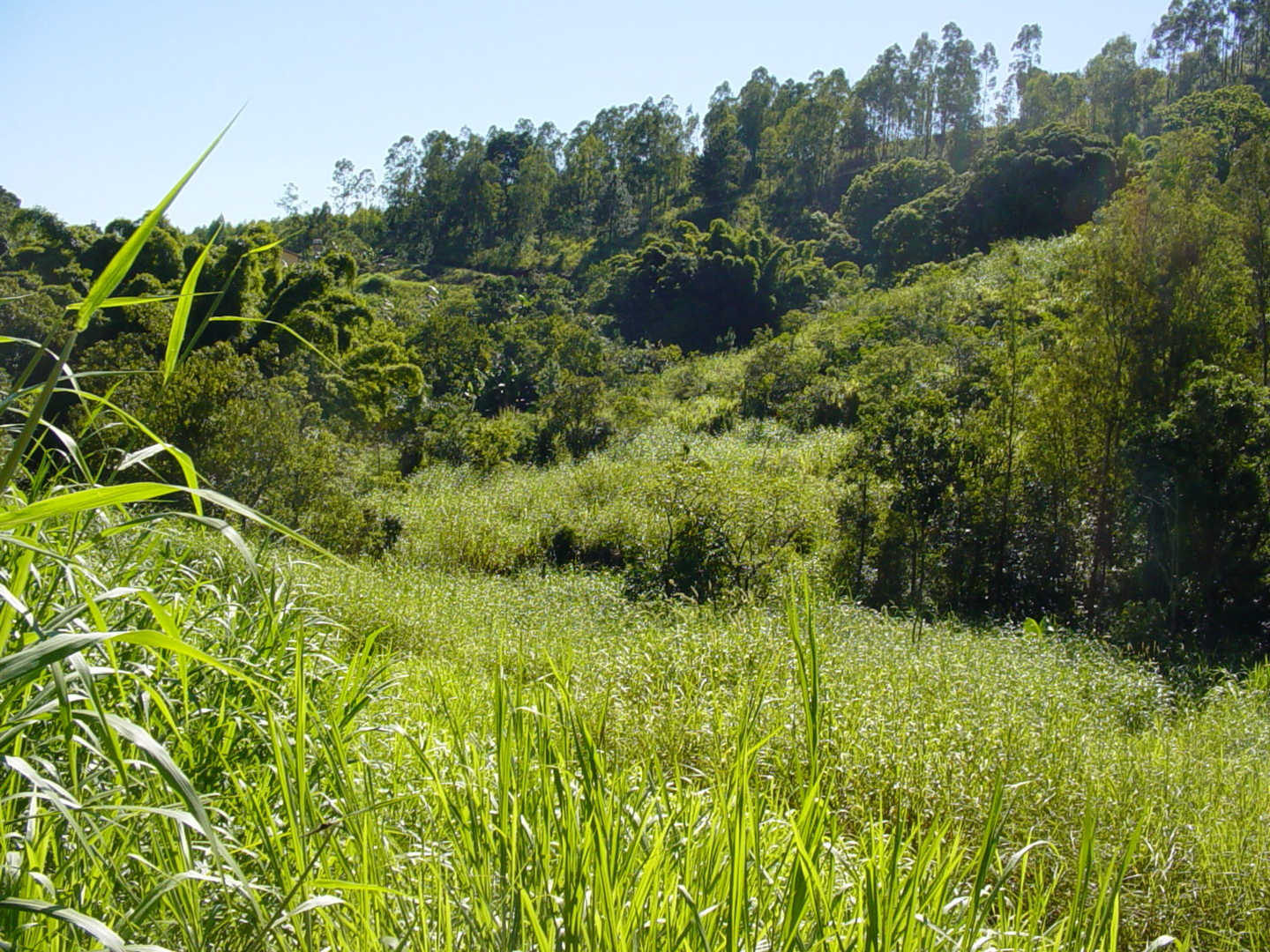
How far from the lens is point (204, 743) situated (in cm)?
179

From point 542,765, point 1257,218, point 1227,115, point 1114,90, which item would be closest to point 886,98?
point 1114,90

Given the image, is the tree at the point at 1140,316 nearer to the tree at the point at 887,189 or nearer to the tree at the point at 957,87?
the tree at the point at 887,189

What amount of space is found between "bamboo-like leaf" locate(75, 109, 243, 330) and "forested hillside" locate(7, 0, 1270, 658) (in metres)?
0.04

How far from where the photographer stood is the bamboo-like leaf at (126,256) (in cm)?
79

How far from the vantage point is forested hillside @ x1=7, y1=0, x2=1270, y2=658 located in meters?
8.29

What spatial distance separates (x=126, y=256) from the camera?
2.85 feet

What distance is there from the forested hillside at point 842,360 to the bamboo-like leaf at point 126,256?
4 centimetres

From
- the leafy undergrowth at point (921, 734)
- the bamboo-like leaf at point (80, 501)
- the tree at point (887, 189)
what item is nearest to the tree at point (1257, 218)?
the leafy undergrowth at point (921, 734)

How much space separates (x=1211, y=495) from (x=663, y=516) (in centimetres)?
552

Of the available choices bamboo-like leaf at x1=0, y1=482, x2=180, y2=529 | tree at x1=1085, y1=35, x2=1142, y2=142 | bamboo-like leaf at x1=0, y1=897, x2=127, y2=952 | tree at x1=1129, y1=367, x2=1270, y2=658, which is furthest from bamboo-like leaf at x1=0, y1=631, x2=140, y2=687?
tree at x1=1085, y1=35, x2=1142, y2=142

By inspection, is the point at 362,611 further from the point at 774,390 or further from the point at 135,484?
the point at 774,390

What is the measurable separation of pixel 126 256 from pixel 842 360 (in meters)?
19.0

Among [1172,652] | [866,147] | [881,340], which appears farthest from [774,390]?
[866,147]

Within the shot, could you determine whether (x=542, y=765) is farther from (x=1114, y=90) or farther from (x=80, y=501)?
(x=1114, y=90)
